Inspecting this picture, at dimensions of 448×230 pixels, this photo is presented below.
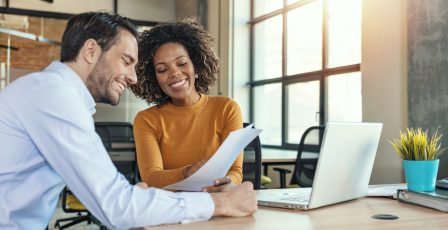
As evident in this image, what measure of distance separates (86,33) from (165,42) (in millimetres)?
755

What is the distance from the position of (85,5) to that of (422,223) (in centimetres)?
650

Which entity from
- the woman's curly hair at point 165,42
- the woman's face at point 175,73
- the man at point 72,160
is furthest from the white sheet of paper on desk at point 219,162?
the woman's curly hair at point 165,42

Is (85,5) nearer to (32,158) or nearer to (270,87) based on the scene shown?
(270,87)

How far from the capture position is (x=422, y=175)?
4.82 feet

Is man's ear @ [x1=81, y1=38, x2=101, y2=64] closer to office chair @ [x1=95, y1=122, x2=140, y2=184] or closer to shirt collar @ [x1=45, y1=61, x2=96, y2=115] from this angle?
shirt collar @ [x1=45, y1=61, x2=96, y2=115]

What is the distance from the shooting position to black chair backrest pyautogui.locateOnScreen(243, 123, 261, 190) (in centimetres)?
224

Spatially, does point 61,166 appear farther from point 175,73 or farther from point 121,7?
point 121,7

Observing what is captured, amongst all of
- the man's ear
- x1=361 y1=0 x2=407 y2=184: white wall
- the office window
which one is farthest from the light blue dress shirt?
the office window

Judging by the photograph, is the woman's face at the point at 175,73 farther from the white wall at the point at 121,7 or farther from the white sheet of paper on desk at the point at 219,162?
the white wall at the point at 121,7

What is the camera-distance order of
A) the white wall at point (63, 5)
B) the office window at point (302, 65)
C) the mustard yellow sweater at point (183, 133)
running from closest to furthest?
the mustard yellow sweater at point (183, 133) → the office window at point (302, 65) → the white wall at point (63, 5)

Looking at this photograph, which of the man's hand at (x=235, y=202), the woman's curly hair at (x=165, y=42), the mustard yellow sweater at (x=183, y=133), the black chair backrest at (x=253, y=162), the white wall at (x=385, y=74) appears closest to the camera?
the man's hand at (x=235, y=202)

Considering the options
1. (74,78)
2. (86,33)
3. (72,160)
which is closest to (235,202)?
(72,160)

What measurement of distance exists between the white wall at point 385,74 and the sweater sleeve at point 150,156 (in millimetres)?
1994

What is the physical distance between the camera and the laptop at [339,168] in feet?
4.08
